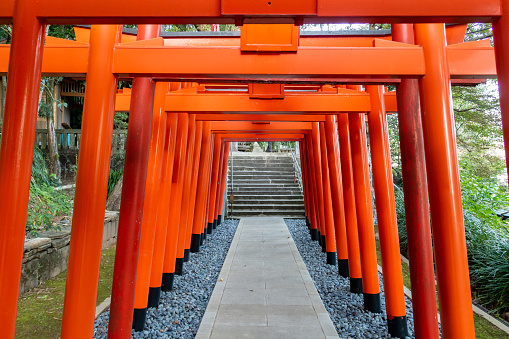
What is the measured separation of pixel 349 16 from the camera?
188cm

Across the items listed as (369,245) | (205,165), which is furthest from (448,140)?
(205,165)

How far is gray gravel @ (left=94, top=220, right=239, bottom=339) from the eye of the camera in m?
4.11

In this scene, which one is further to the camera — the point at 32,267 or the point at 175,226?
the point at 175,226

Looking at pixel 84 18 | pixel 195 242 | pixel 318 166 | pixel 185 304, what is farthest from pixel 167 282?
pixel 84 18

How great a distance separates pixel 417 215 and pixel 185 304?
11.8ft

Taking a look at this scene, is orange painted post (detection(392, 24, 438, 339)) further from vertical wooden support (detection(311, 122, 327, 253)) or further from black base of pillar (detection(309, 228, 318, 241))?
black base of pillar (detection(309, 228, 318, 241))

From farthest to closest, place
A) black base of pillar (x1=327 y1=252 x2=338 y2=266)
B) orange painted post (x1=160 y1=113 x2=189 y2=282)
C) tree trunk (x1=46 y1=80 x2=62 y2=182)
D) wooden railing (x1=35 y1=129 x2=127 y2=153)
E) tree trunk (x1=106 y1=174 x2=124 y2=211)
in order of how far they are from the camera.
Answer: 1. wooden railing (x1=35 y1=129 x2=127 y2=153)
2. tree trunk (x1=106 y1=174 x2=124 y2=211)
3. tree trunk (x1=46 y1=80 x2=62 y2=182)
4. black base of pillar (x1=327 y1=252 x2=338 y2=266)
5. orange painted post (x1=160 y1=113 x2=189 y2=282)

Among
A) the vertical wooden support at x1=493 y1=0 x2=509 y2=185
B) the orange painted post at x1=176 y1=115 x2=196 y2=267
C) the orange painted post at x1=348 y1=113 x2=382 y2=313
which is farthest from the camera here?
the orange painted post at x1=176 y1=115 x2=196 y2=267

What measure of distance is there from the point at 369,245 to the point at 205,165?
490cm

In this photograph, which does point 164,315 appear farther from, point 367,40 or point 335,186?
point 367,40

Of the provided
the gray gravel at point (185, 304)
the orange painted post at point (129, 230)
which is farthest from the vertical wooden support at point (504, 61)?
the gray gravel at point (185, 304)

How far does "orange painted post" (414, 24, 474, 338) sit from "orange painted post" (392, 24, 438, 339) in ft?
1.76

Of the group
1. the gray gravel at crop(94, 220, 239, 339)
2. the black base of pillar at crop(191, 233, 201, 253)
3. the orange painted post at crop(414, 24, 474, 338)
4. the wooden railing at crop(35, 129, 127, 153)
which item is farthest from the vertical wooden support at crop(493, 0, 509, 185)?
the wooden railing at crop(35, 129, 127, 153)

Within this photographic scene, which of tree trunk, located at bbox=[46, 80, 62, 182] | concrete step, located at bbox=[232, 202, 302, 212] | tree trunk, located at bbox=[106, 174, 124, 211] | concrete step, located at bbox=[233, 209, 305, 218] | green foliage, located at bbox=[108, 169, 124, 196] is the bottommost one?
concrete step, located at bbox=[233, 209, 305, 218]
